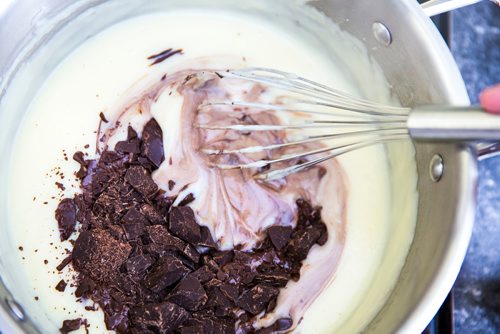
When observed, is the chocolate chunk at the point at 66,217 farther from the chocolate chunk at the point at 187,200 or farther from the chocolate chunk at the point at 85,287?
the chocolate chunk at the point at 187,200

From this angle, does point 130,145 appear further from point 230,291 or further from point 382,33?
point 382,33

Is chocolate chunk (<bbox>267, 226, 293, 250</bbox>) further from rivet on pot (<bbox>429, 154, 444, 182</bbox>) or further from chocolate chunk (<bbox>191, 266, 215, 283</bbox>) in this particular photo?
rivet on pot (<bbox>429, 154, 444, 182</bbox>)

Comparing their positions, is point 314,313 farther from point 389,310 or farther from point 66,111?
point 66,111

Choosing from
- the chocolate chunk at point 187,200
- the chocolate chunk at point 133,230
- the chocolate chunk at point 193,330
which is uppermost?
the chocolate chunk at point 187,200

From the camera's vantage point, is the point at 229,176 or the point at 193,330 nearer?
the point at 193,330

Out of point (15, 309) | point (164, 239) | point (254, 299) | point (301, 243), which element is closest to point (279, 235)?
point (301, 243)

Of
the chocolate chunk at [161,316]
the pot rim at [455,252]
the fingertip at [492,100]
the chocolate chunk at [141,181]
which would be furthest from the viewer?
the chocolate chunk at [141,181]

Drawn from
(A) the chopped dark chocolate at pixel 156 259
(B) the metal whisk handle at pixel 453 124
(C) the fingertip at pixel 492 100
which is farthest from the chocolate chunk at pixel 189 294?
(C) the fingertip at pixel 492 100
